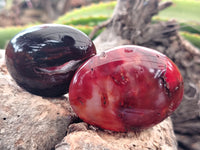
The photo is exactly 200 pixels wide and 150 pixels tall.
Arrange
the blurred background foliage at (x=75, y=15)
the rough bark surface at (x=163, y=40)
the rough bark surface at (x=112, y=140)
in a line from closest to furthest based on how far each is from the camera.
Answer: the rough bark surface at (x=112, y=140) < the rough bark surface at (x=163, y=40) < the blurred background foliage at (x=75, y=15)

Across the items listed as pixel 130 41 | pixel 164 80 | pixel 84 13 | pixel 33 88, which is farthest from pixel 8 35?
pixel 164 80

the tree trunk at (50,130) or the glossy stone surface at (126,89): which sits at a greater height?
the glossy stone surface at (126,89)

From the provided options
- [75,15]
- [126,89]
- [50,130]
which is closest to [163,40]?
[126,89]

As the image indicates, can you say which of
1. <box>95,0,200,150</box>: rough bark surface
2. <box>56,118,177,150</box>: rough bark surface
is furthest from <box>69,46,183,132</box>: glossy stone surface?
<box>95,0,200,150</box>: rough bark surface

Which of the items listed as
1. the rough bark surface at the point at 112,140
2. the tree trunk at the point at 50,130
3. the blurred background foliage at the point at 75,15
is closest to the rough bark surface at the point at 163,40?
the blurred background foliage at the point at 75,15

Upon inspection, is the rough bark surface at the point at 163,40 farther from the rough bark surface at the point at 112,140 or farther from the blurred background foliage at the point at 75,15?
the rough bark surface at the point at 112,140

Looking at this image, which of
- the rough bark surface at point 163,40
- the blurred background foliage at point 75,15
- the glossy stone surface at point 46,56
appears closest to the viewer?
the glossy stone surface at point 46,56

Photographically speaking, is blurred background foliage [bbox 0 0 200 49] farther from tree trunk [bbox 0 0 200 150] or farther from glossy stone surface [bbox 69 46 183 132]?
tree trunk [bbox 0 0 200 150]
